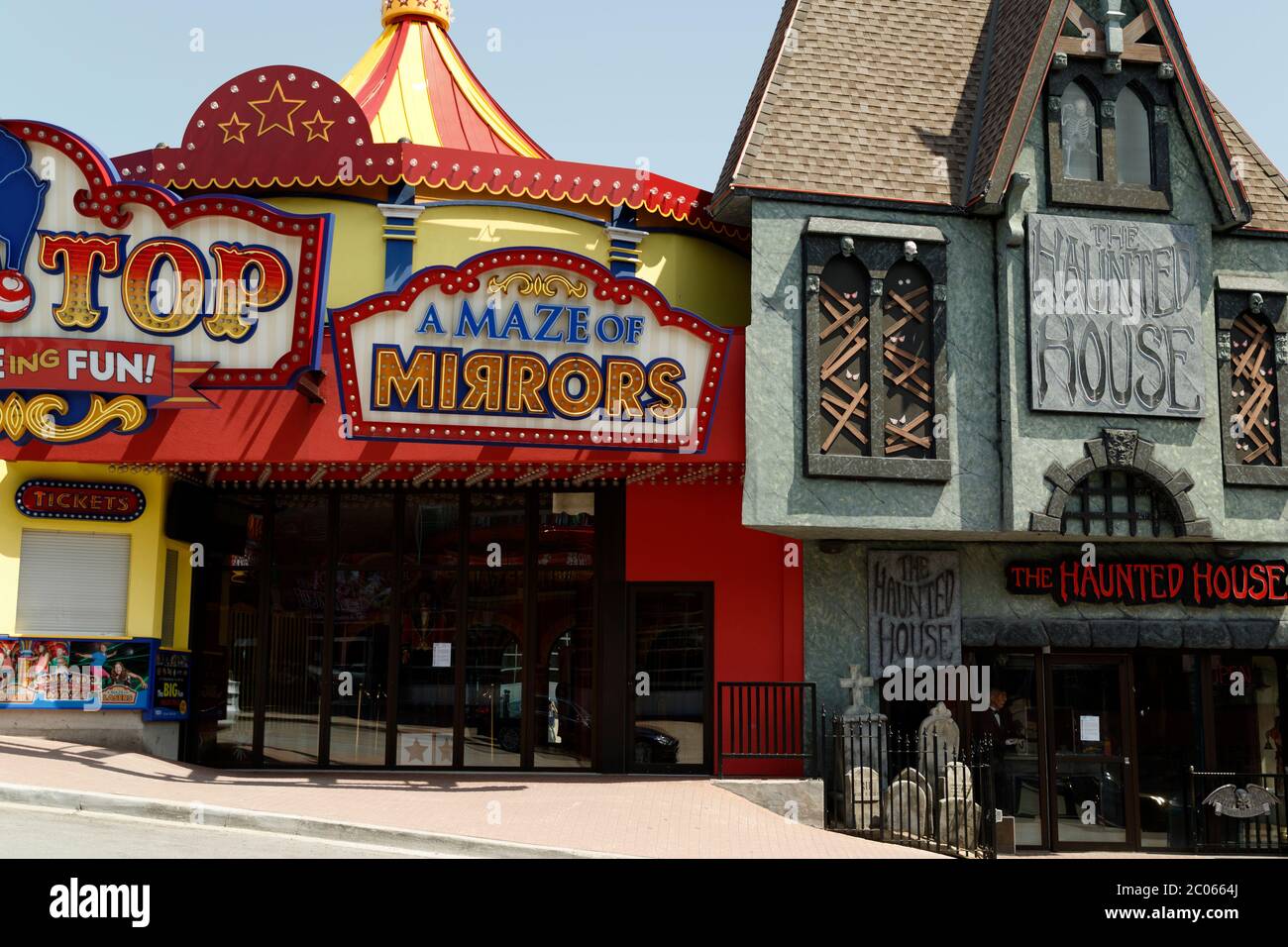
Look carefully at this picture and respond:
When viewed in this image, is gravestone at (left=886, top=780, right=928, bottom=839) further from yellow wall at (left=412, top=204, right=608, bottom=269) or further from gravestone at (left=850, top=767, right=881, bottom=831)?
yellow wall at (left=412, top=204, right=608, bottom=269)

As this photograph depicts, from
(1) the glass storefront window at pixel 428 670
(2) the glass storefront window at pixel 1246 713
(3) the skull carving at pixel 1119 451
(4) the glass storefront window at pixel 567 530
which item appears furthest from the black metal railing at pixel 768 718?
(2) the glass storefront window at pixel 1246 713

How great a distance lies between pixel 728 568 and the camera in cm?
1809

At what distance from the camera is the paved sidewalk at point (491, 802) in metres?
13.1

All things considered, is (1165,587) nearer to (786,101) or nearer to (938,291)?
(938,291)

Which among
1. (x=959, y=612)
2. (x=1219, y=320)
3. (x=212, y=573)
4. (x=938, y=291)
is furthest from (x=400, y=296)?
(x=1219, y=320)

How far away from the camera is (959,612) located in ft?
59.0

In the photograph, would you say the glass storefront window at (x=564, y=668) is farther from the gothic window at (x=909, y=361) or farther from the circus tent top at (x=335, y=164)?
the circus tent top at (x=335, y=164)

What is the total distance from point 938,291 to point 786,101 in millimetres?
3326

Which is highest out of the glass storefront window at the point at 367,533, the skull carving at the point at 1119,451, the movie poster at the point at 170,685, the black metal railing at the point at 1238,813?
the skull carving at the point at 1119,451

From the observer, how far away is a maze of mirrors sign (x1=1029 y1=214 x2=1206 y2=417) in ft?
56.1

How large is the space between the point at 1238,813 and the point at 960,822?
451 cm

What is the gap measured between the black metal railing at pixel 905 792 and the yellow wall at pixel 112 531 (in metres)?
9.10

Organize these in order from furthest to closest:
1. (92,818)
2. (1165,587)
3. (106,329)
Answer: (1165,587) → (106,329) → (92,818)

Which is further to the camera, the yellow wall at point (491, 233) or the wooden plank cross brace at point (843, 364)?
the yellow wall at point (491, 233)
